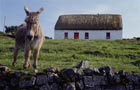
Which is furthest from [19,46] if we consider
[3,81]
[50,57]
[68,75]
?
[50,57]

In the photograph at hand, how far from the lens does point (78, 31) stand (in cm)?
5403

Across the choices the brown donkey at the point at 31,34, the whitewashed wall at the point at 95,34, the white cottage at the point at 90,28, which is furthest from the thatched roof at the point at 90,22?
the brown donkey at the point at 31,34

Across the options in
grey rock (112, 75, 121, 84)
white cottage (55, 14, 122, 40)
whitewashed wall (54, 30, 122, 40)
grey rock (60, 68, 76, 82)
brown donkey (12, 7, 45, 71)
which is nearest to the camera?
grey rock (60, 68, 76, 82)

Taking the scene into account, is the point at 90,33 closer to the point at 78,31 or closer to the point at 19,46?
the point at 78,31

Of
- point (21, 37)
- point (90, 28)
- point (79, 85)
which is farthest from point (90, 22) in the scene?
point (79, 85)

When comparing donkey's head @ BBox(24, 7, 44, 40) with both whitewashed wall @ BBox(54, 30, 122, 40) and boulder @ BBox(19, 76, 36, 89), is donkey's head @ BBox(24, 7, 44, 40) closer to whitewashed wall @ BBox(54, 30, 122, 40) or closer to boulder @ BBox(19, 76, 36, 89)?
boulder @ BBox(19, 76, 36, 89)

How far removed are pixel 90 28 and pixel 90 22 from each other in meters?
1.33

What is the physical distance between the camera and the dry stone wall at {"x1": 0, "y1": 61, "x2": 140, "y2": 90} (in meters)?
9.74

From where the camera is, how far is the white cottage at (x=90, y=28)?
52.8m

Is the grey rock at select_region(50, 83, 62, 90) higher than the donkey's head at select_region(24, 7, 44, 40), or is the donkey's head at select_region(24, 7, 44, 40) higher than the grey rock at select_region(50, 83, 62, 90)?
the donkey's head at select_region(24, 7, 44, 40)

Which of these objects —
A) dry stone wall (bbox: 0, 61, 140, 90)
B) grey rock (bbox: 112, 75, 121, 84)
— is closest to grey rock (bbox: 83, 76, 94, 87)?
dry stone wall (bbox: 0, 61, 140, 90)

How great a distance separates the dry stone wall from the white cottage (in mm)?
42949

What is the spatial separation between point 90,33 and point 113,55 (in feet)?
119

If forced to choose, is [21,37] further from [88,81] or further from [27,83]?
[88,81]
